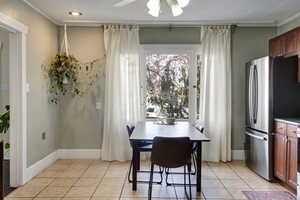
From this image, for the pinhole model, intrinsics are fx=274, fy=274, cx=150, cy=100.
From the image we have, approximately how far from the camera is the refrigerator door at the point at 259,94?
3859 millimetres

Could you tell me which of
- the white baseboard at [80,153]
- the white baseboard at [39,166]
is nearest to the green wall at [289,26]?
the white baseboard at [80,153]

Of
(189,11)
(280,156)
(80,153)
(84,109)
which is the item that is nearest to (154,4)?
(189,11)

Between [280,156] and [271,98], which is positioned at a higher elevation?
[271,98]

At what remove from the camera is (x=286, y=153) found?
3.58 metres

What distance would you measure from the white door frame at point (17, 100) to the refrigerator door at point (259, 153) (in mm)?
3385

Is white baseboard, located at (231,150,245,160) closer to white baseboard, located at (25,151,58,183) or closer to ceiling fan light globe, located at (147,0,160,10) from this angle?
white baseboard, located at (25,151,58,183)

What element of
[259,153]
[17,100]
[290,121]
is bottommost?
[259,153]

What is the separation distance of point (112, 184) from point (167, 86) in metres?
2.22

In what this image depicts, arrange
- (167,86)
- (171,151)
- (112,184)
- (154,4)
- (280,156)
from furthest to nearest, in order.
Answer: (167,86) → (112,184) → (280,156) → (171,151) → (154,4)

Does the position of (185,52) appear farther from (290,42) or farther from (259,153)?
(259,153)

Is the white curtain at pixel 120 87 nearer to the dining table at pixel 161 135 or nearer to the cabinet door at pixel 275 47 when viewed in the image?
the dining table at pixel 161 135

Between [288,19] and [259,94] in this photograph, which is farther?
[288,19]

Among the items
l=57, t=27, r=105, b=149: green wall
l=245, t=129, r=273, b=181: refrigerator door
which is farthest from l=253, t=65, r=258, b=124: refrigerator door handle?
l=57, t=27, r=105, b=149: green wall

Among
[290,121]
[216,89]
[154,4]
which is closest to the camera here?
[154,4]
